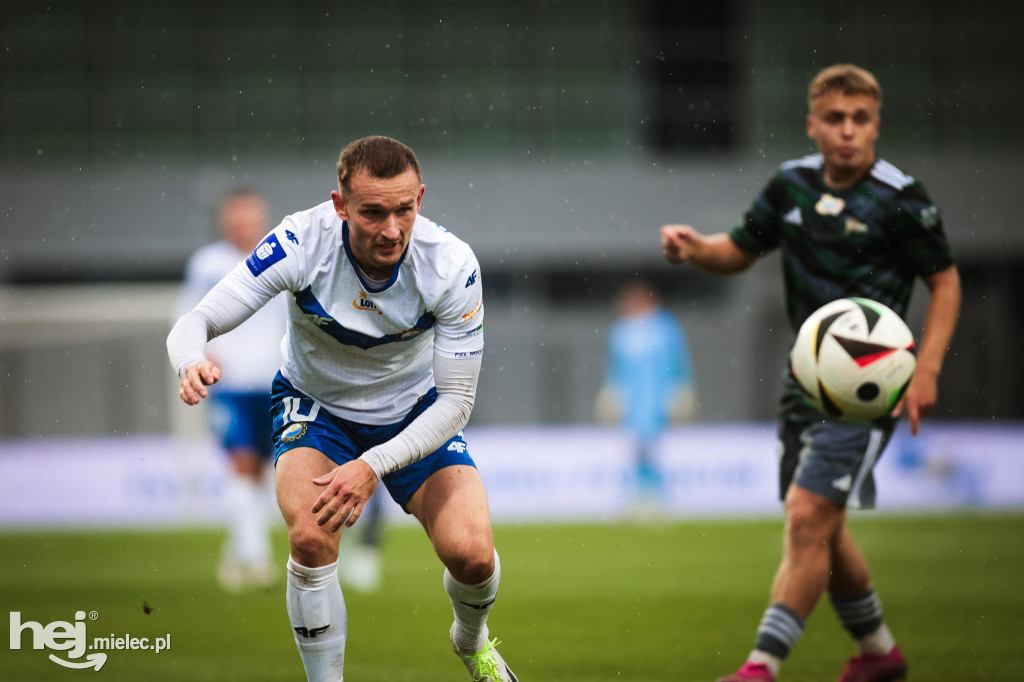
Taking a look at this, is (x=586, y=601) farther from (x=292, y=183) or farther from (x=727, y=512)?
(x=292, y=183)

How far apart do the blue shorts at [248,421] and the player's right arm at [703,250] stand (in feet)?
11.5

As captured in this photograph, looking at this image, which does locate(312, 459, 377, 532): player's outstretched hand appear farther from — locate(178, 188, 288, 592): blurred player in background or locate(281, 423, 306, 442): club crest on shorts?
locate(178, 188, 288, 592): blurred player in background

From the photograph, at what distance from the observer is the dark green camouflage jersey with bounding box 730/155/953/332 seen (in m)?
4.45


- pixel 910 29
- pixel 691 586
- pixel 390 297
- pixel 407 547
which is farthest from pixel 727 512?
pixel 910 29

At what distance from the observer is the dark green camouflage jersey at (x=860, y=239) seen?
4.45 metres

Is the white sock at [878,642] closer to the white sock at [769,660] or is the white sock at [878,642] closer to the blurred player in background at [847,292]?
the blurred player in background at [847,292]

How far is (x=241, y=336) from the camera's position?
25.9ft

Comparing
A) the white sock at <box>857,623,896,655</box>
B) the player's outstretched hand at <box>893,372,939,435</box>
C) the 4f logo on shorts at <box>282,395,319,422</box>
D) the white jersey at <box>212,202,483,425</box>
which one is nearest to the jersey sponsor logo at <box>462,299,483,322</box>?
the white jersey at <box>212,202,483,425</box>

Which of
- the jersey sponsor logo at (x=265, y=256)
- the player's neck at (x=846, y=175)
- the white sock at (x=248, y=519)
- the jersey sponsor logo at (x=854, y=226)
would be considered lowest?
the white sock at (x=248, y=519)

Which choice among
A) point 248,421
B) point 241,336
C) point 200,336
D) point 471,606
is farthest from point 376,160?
point 241,336

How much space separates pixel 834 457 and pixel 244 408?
4.30 metres

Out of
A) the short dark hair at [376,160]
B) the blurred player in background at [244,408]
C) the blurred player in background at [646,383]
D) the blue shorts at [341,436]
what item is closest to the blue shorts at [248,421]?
the blurred player in background at [244,408]

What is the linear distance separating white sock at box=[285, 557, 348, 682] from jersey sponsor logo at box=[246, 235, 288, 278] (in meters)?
0.92

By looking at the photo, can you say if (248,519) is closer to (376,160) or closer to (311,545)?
(311,545)
